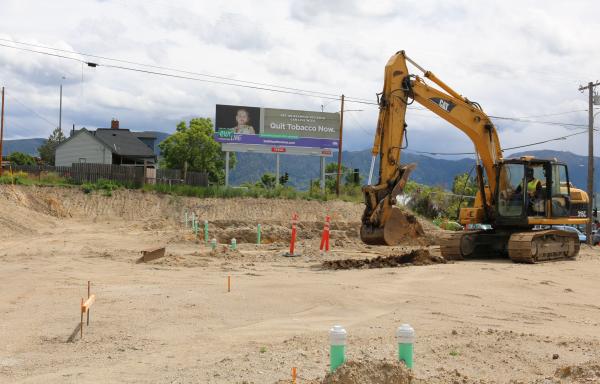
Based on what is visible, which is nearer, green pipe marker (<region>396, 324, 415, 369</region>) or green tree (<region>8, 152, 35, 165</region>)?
green pipe marker (<region>396, 324, 415, 369</region>)

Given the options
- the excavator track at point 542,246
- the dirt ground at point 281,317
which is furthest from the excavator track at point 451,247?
the excavator track at point 542,246

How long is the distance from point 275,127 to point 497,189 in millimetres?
28906

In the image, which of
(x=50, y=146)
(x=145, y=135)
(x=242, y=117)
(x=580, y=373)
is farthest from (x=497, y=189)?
(x=50, y=146)

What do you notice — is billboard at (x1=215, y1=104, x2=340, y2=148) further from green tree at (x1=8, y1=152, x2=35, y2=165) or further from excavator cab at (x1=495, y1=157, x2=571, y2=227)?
green tree at (x1=8, y1=152, x2=35, y2=165)

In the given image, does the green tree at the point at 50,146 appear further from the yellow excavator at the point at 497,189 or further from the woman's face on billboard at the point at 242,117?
the yellow excavator at the point at 497,189

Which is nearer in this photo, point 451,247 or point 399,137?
point 399,137

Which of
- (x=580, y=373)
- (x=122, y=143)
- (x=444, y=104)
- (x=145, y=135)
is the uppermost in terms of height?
(x=145, y=135)

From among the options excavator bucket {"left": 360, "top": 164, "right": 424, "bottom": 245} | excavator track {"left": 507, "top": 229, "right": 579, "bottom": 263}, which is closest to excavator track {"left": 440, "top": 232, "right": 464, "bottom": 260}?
excavator track {"left": 507, "top": 229, "right": 579, "bottom": 263}

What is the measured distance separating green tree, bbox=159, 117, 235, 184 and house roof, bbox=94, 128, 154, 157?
7.52 feet

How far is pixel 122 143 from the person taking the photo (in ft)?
227

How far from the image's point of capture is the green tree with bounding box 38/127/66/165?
85875mm

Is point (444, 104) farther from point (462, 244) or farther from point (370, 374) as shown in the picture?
point (370, 374)

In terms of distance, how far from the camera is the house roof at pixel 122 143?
66.8 metres

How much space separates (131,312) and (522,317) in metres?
6.47
